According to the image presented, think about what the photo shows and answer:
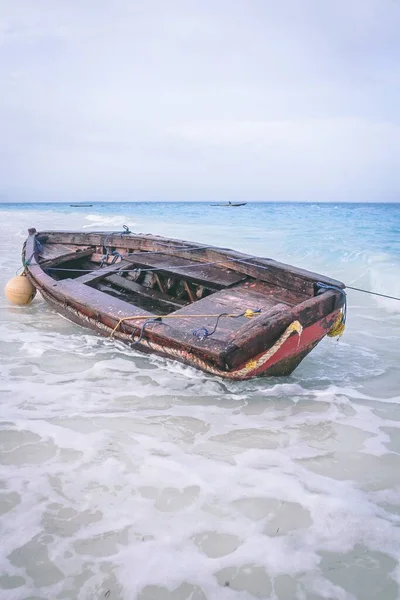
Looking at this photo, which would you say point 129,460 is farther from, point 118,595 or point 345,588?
point 345,588

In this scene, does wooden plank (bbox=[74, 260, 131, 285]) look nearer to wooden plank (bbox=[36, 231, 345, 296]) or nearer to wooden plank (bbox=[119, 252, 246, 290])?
wooden plank (bbox=[119, 252, 246, 290])

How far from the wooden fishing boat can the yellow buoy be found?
0.28 metres

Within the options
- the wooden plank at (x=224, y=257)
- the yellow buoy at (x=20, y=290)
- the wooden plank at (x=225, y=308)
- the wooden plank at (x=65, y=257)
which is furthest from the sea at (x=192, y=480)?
the wooden plank at (x=65, y=257)

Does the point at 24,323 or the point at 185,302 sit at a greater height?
the point at 185,302

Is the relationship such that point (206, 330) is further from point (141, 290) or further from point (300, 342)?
point (141, 290)

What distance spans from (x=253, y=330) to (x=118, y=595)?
2000mm

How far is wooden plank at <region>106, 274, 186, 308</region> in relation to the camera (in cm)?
563

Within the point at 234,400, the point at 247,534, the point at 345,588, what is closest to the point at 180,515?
the point at 247,534

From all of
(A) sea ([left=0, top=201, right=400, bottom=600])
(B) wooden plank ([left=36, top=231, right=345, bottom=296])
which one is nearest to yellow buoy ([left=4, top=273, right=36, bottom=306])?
(B) wooden plank ([left=36, top=231, right=345, bottom=296])

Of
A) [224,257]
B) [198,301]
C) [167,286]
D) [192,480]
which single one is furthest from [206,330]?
[167,286]

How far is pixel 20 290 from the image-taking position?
6441 mm

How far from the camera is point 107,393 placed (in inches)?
149

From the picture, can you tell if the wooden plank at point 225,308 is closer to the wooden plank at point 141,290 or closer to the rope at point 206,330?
the rope at point 206,330

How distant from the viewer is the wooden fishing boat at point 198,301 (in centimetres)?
341
